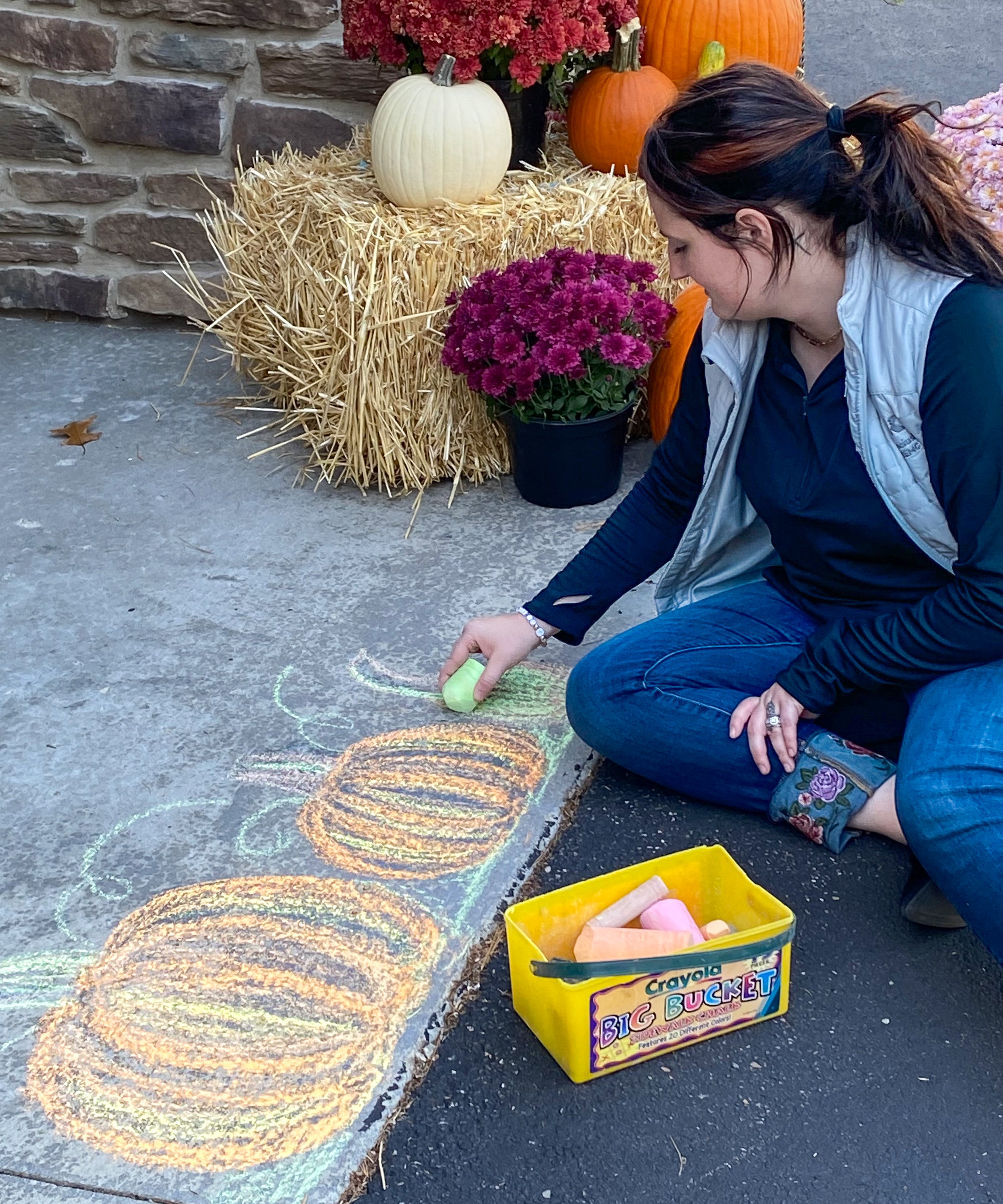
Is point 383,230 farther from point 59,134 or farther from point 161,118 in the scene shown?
point 59,134

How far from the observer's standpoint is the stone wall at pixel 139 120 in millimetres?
3857

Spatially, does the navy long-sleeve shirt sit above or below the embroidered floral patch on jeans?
above

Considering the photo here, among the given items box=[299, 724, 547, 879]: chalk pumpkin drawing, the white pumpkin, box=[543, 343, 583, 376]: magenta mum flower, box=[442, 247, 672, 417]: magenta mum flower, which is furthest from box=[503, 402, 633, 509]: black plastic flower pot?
box=[299, 724, 547, 879]: chalk pumpkin drawing

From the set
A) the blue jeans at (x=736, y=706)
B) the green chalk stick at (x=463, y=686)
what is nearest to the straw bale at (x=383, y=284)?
the green chalk stick at (x=463, y=686)

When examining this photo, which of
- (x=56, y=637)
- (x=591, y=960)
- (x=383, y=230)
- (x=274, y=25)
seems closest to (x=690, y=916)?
(x=591, y=960)

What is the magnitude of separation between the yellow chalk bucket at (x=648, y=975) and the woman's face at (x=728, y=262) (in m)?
0.82

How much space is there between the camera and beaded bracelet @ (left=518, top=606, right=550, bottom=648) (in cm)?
235

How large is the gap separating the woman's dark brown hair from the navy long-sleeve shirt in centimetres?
10

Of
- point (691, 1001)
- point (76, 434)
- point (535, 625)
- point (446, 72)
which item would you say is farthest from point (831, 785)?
point (76, 434)

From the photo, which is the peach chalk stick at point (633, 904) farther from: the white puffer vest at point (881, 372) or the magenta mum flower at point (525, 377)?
the magenta mum flower at point (525, 377)

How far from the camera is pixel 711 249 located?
1.86 m

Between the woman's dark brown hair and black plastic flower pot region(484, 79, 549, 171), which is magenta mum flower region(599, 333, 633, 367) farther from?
the woman's dark brown hair

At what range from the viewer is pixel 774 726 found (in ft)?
6.64

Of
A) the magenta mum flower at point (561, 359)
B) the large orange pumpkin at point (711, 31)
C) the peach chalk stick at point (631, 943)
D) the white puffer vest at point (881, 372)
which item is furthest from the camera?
the large orange pumpkin at point (711, 31)
